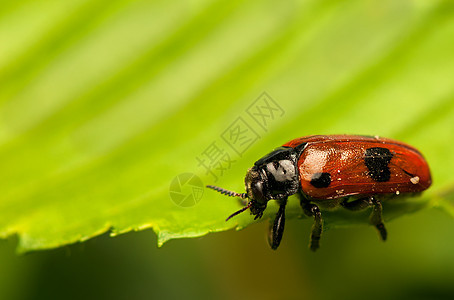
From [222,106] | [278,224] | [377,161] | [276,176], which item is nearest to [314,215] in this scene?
[278,224]

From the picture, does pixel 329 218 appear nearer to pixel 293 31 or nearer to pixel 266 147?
pixel 266 147

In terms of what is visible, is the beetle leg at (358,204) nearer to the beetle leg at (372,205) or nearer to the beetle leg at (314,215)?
the beetle leg at (372,205)

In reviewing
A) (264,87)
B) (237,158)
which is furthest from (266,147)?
(264,87)

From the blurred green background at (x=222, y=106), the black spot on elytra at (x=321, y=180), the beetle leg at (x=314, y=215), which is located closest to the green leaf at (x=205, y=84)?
the blurred green background at (x=222, y=106)

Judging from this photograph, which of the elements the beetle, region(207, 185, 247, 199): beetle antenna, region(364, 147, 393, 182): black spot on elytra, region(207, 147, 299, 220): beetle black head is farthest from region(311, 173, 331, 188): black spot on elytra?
region(207, 185, 247, 199): beetle antenna

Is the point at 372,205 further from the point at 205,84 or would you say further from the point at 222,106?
the point at 205,84

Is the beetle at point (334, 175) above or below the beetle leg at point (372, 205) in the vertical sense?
above

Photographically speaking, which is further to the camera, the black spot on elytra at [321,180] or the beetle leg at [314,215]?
the beetle leg at [314,215]
